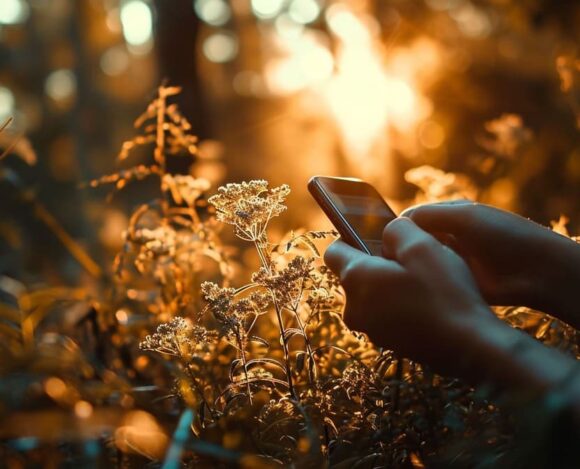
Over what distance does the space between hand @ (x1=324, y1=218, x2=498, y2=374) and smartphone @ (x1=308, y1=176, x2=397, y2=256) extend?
27 cm

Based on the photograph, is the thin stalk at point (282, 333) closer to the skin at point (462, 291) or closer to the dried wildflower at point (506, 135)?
the skin at point (462, 291)

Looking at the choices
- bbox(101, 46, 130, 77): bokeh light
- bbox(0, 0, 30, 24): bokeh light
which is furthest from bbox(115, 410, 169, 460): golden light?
bbox(101, 46, 130, 77): bokeh light

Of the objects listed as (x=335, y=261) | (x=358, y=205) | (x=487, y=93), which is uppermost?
(x=487, y=93)

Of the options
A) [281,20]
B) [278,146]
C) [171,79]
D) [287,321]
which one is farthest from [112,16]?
[287,321]

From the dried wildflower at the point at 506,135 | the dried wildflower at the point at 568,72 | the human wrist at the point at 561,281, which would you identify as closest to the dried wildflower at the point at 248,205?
the human wrist at the point at 561,281

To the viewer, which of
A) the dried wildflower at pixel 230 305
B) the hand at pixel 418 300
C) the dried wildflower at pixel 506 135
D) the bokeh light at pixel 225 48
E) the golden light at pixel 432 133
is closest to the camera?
the hand at pixel 418 300

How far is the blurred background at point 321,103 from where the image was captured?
5.19m

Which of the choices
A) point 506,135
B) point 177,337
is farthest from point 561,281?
point 506,135

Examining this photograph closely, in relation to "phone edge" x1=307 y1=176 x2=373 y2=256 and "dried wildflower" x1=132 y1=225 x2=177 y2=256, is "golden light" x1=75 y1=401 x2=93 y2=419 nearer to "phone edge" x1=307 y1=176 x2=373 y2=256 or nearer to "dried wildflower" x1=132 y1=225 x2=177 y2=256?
"phone edge" x1=307 y1=176 x2=373 y2=256

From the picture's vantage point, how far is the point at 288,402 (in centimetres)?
151

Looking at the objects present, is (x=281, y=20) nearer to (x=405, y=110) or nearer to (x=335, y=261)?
(x=405, y=110)

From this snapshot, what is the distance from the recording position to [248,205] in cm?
172

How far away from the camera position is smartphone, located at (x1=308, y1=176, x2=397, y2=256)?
1843 millimetres

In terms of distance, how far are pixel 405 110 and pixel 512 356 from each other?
30.0ft
